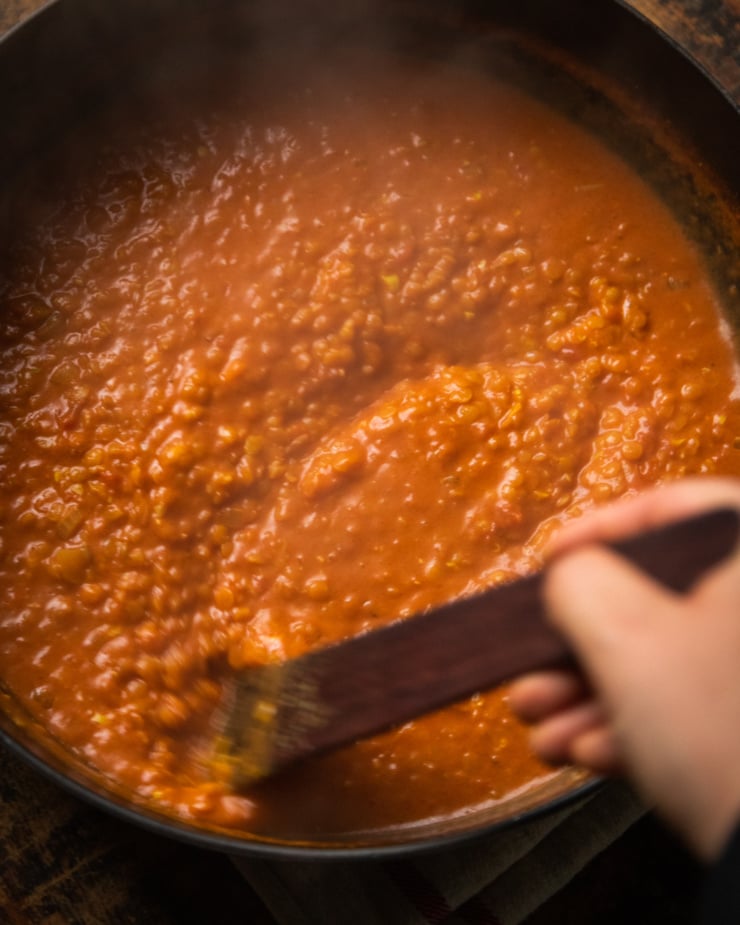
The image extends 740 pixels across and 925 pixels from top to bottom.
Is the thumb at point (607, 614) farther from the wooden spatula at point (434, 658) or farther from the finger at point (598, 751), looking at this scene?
the finger at point (598, 751)

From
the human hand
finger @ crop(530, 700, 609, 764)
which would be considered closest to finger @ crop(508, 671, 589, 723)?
finger @ crop(530, 700, 609, 764)

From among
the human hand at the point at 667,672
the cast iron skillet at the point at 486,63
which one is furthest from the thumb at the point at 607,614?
the cast iron skillet at the point at 486,63

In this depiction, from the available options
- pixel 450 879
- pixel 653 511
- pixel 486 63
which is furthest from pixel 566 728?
pixel 486 63

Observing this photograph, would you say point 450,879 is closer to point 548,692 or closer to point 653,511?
point 548,692

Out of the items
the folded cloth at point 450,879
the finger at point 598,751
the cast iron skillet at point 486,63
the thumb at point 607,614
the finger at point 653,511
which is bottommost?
the folded cloth at point 450,879

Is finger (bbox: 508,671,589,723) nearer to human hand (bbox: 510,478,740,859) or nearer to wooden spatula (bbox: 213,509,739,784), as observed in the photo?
wooden spatula (bbox: 213,509,739,784)
